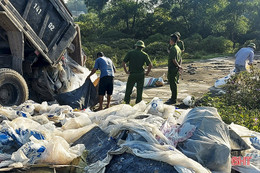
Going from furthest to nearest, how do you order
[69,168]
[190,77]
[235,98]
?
[190,77] → [235,98] → [69,168]

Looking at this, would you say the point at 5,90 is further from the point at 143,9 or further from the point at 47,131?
the point at 143,9

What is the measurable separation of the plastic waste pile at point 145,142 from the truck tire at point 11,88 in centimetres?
180

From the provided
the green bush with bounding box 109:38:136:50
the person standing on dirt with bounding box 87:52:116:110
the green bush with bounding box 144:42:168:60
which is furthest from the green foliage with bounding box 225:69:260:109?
the green bush with bounding box 109:38:136:50

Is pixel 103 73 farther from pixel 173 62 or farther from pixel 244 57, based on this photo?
pixel 244 57

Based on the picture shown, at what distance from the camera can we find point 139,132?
319cm

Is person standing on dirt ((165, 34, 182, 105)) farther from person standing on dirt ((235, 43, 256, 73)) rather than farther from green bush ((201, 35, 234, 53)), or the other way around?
green bush ((201, 35, 234, 53))

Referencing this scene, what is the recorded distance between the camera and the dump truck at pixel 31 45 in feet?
17.7

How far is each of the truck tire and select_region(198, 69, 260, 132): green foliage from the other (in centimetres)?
337

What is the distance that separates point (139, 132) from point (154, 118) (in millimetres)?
824

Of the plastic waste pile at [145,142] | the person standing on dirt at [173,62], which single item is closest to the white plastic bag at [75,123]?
the plastic waste pile at [145,142]

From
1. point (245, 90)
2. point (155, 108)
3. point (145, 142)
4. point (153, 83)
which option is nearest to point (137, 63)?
point (155, 108)

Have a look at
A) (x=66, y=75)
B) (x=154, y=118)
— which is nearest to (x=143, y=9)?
(x=66, y=75)

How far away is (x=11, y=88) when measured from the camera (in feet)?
18.5

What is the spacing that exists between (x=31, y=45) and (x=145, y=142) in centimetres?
366
